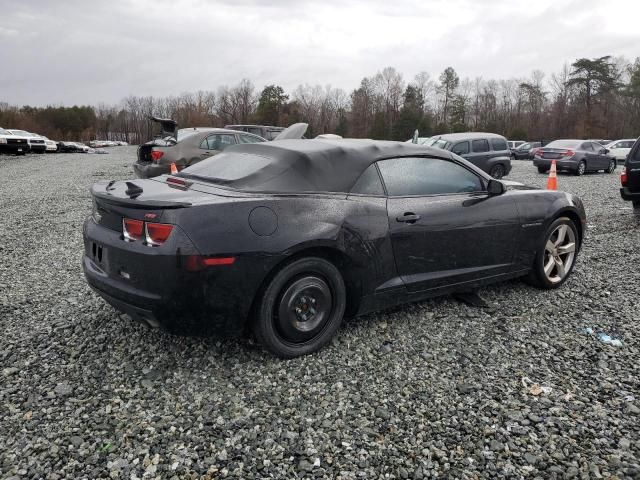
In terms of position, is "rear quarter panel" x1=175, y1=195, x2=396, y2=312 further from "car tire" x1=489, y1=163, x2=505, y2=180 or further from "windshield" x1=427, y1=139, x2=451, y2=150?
"car tire" x1=489, y1=163, x2=505, y2=180

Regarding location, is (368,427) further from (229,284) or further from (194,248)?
(194,248)

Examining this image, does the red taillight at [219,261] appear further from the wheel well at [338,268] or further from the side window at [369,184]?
the side window at [369,184]

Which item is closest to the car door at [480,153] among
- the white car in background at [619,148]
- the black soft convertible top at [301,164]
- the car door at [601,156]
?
the car door at [601,156]

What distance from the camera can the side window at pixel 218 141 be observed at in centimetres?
1062

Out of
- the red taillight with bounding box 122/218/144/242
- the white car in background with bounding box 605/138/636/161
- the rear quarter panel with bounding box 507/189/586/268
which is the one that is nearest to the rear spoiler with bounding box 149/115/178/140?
the red taillight with bounding box 122/218/144/242

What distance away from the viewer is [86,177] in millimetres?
15688

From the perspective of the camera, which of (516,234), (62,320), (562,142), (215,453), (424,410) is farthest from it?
(562,142)

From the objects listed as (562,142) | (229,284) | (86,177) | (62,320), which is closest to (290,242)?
(229,284)

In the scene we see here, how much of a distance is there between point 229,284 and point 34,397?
4.14 ft

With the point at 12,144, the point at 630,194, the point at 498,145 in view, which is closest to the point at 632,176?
the point at 630,194

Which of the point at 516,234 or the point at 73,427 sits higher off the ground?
the point at 516,234

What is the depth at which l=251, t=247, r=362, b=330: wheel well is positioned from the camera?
2945 mm

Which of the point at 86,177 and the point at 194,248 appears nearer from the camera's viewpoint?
the point at 194,248

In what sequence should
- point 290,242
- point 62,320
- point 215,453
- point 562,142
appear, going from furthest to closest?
point 562,142, point 62,320, point 290,242, point 215,453
